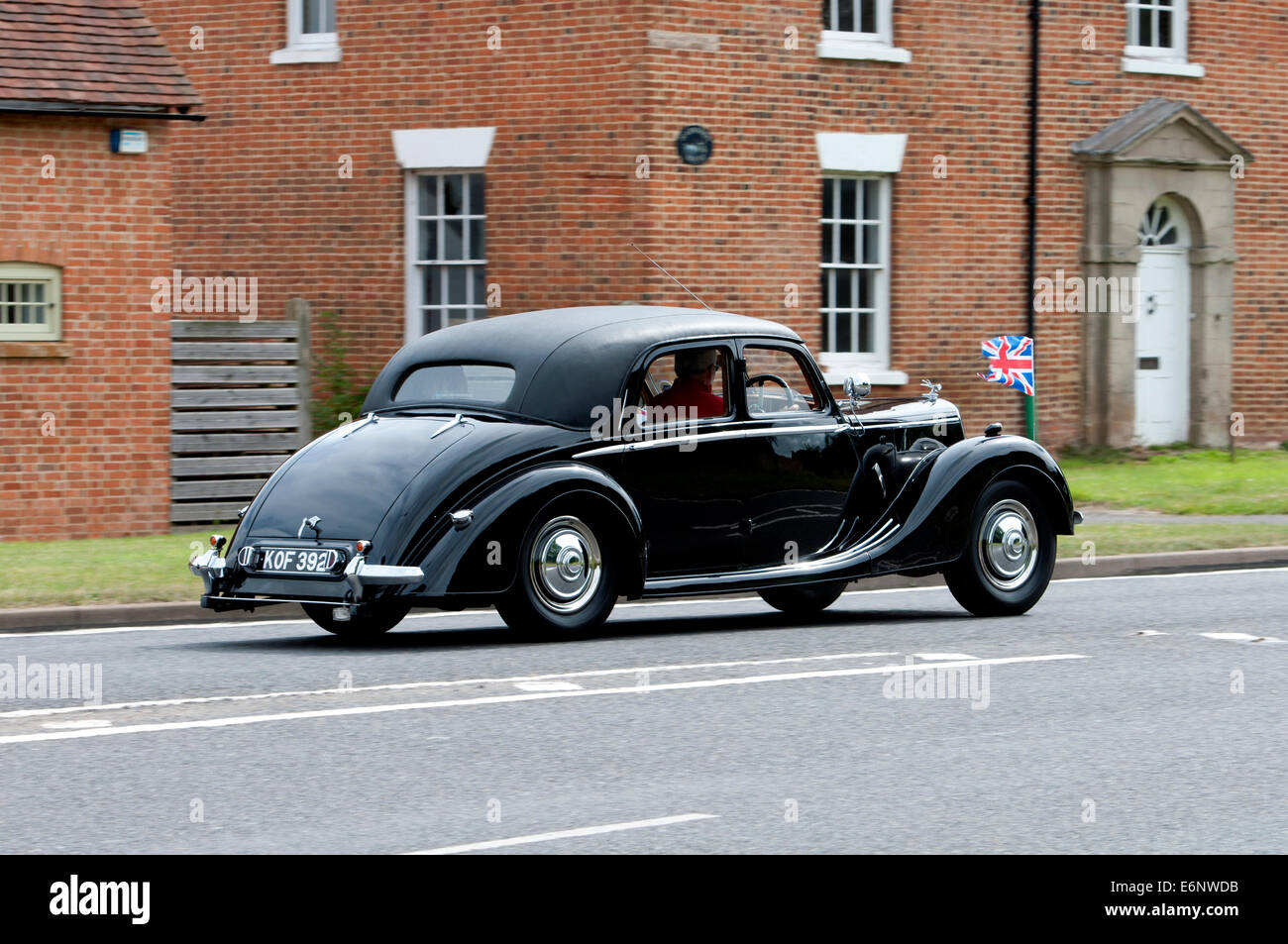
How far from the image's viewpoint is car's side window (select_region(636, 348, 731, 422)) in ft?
37.5

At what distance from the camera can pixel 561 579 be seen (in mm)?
10719

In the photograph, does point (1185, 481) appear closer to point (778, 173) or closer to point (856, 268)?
point (856, 268)

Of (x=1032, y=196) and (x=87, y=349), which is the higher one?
(x=1032, y=196)

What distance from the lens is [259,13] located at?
71.5ft

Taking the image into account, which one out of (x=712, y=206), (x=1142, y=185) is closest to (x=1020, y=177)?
(x=1142, y=185)

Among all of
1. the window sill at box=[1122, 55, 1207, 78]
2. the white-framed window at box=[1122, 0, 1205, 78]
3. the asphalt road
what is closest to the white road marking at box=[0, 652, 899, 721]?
the asphalt road

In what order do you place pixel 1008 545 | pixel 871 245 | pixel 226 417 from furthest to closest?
pixel 871 245 < pixel 226 417 < pixel 1008 545

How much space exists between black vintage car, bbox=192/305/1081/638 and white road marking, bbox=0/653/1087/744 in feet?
3.99

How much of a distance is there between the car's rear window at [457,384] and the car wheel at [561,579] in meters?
0.93

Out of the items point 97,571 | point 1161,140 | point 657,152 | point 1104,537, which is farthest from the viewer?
point 1161,140

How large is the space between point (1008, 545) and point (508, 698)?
4405 millimetres

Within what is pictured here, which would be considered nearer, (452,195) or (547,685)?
(547,685)

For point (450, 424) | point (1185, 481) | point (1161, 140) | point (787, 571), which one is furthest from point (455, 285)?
point (450, 424)

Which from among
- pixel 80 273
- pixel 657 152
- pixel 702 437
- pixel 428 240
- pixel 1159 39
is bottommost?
pixel 702 437
